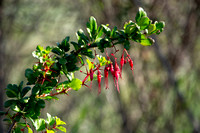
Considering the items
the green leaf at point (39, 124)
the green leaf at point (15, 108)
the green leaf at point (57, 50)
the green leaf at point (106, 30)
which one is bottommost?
the green leaf at point (39, 124)

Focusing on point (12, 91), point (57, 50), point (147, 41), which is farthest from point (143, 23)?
point (12, 91)

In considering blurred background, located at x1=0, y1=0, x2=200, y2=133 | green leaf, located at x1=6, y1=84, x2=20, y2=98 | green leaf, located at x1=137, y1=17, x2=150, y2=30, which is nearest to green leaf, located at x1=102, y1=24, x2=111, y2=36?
green leaf, located at x1=137, y1=17, x2=150, y2=30

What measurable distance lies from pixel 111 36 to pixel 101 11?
1.77 meters

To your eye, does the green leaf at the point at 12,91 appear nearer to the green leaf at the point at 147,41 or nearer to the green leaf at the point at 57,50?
the green leaf at the point at 57,50

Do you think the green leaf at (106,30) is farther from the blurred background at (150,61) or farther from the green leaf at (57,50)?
the blurred background at (150,61)

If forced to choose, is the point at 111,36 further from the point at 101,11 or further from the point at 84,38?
the point at 101,11

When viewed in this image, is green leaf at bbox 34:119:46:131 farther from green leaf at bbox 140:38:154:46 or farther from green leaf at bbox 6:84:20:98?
green leaf at bbox 140:38:154:46

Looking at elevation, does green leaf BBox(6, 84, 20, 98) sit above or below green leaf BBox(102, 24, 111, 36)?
below

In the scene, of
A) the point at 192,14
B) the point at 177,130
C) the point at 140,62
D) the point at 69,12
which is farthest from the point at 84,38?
the point at 69,12

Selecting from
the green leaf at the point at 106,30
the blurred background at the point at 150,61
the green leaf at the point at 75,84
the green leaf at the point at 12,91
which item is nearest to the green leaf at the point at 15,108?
the green leaf at the point at 12,91

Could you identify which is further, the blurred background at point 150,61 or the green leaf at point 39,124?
the blurred background at point 150,61

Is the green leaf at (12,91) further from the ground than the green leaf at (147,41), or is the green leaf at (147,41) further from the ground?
the green leaf at (147,41)

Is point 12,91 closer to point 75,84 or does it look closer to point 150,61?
point 75,84

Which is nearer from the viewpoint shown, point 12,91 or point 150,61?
point 12,91
